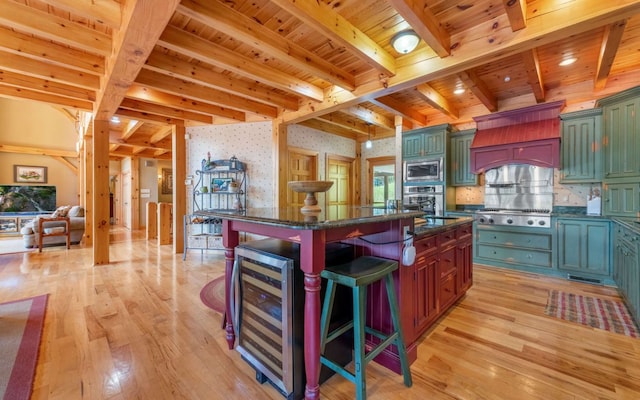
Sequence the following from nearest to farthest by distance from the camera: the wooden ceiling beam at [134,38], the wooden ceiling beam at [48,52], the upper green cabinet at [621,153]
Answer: the wooden ceiling beam at [134,38], the wooden ceiling beam at [48,52], the upper green cabinet at [621,153]

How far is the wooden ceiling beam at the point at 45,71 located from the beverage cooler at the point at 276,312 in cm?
331

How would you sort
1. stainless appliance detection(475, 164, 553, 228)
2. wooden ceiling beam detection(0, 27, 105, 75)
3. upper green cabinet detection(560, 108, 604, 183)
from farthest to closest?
1. stainless appliance detection(475, 164, 553, 228)
2. upper green cabinet detection(560, 108, 604, 183)
3. wooden ceiling beam detection(0, 27, 105, 75)

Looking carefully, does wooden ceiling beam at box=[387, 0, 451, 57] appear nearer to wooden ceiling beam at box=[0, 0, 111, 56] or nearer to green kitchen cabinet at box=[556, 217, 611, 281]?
wooden ceiling beam at box=[0, 0, 111, 56]

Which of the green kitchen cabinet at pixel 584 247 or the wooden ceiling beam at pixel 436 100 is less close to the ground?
the wooden ceiling beam at pixel 436 100

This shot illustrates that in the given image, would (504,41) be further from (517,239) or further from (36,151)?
(36,151)

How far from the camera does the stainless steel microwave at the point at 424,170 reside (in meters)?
4.67

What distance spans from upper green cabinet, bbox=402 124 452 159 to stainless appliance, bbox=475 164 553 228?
912 millimetres

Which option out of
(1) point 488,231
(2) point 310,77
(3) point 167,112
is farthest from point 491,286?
(3) point 167,112

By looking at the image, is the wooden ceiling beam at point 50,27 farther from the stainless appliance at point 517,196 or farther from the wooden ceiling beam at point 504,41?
the stainless appliance at point 517,196

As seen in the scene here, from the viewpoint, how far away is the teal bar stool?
142 centimetres

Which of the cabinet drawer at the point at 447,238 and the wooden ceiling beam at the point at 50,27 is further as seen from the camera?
the cabinet drawer at the point at 447,238

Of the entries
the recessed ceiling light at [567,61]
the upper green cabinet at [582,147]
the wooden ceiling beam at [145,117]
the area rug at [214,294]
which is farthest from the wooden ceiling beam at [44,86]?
the upper green cabinet at [582,147]

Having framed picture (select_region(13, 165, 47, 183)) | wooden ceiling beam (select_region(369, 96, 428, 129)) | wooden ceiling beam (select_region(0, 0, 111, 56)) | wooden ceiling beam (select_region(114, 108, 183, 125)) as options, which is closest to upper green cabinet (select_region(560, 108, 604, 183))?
wooden ceiling beam (select_region(369, 96, 428, 129))

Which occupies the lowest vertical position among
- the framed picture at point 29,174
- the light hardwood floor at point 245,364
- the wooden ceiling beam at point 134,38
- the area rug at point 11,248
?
the light hardwood floor at point 245,364
